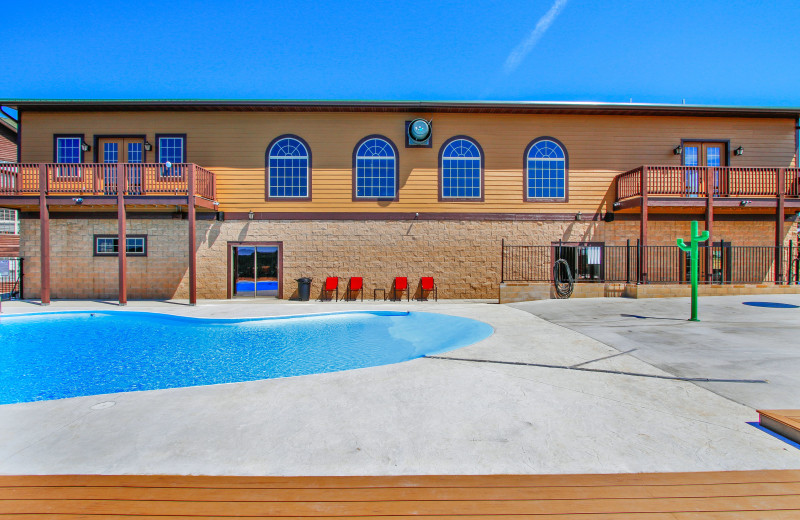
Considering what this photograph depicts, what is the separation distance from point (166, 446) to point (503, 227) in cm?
1273

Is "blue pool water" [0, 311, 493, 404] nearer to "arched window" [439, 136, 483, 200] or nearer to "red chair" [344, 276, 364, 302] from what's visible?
"red chair" [344, 276, 364, 302]

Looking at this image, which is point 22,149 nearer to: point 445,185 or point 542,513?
point 445,185

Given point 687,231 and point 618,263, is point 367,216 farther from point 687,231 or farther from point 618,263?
point 687,231

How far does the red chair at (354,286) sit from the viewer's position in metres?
13.5

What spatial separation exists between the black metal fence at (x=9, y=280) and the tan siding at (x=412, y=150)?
4499 mm

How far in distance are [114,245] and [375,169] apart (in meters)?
10.2

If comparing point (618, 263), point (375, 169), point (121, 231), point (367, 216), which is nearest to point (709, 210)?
point (618, 263)

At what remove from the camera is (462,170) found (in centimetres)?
1392

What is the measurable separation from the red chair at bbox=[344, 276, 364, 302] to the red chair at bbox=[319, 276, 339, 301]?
16.0 inches

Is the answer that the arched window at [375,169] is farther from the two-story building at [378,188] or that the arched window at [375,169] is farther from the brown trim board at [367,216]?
the brown trim board at [367,216]

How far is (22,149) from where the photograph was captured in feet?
44.1

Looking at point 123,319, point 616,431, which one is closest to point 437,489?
point 616,431

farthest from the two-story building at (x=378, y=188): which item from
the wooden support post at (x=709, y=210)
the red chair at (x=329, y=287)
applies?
the wooden support post at (x=709, y=210)

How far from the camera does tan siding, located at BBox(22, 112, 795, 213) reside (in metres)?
13.6
